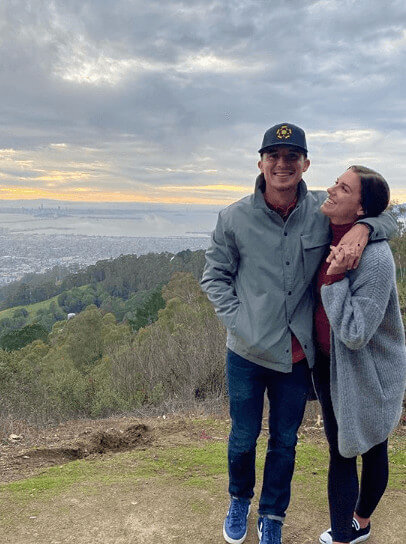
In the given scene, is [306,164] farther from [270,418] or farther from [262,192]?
[270,418]

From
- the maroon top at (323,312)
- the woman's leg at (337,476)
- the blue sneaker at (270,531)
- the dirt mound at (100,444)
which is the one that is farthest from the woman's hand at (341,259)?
the dirt mound at (100,444)

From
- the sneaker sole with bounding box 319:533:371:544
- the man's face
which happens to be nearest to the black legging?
the sneaker sole with bounding box 319:533:371:544

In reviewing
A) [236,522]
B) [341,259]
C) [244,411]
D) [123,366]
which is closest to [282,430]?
[244,411]

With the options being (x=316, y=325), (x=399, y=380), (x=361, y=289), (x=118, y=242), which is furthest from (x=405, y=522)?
(x=118, y=242)

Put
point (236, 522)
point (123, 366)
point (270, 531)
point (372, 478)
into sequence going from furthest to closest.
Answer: point (123, 366)
point (236, 522)
point (270, 531)
point (372, 478)

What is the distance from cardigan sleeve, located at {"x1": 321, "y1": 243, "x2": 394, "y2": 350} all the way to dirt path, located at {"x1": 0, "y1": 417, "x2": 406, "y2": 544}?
1.43 m

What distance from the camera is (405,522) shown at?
2.85 meters

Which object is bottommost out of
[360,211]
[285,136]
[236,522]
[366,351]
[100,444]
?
[100,444]

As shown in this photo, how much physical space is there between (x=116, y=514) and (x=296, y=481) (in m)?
1.25

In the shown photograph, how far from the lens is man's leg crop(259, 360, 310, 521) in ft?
8.04

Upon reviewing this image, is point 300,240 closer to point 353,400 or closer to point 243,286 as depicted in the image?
point 243,286

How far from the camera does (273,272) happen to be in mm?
2340

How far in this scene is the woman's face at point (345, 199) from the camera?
2102mm

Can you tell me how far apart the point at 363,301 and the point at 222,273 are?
2.48 feet
